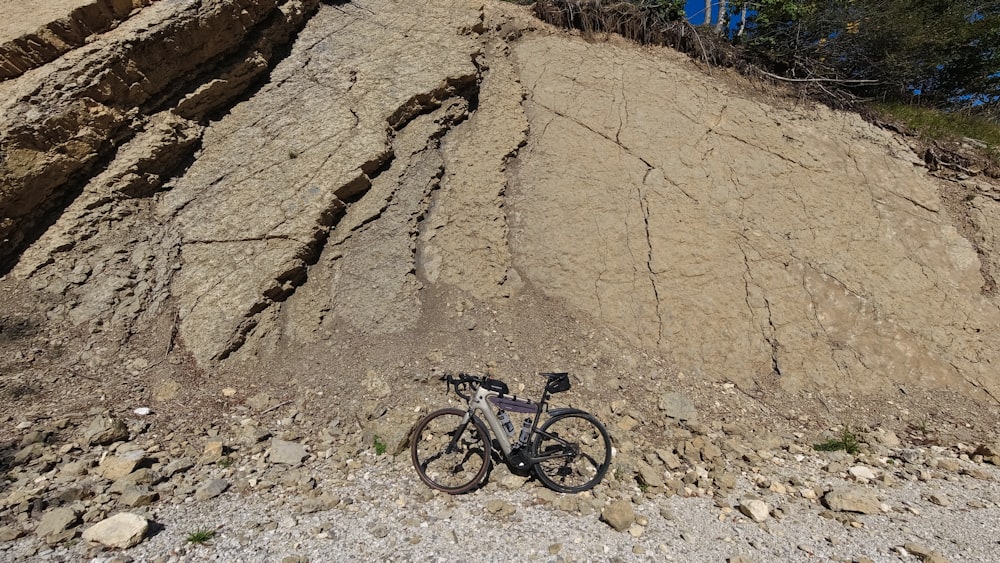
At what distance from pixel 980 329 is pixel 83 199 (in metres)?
9.64

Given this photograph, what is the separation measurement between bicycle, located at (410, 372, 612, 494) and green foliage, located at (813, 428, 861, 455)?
2.20 m

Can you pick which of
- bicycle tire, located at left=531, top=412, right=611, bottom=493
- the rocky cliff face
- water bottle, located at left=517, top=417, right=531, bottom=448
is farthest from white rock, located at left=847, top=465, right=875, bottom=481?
water bottle, located at left=517, top=417, right=531, bottom=448

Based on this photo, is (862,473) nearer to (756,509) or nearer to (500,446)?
(756,509)

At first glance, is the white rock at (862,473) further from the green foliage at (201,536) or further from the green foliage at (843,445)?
the green foliage at (201,536)

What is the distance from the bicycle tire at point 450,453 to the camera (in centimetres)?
353

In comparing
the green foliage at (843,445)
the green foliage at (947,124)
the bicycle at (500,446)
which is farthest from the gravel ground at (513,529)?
the green foliage at (947,124)

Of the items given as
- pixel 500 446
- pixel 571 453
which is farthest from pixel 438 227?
pixel 571 453

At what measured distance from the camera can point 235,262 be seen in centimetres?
495

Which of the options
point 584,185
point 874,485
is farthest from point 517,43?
point 874,485

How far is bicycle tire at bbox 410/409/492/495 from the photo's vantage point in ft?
11.6

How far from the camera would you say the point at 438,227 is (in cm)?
566

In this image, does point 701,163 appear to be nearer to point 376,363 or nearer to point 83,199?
point 376,363

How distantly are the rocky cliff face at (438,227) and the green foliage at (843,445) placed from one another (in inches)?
18.9

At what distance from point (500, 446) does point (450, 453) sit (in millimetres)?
379
